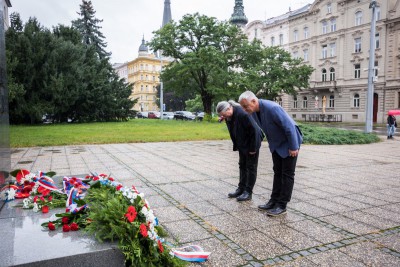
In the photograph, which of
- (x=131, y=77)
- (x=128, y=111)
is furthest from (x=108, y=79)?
(x=131, y=77)

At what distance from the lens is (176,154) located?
11.7m

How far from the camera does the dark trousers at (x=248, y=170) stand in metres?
5.42

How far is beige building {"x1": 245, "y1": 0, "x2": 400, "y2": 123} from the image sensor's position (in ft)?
131

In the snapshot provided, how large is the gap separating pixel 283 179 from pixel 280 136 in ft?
2.05

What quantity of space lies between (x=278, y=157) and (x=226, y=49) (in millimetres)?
34663

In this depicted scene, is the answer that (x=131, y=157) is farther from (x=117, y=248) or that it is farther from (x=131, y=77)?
(x=131, y=77)

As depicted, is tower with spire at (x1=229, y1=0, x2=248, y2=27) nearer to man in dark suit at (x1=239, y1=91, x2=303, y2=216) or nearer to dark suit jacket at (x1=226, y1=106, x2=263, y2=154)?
dark suit jacket at (x1=226, y1=106, x2=263, y2=154)

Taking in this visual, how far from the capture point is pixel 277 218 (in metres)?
4.62

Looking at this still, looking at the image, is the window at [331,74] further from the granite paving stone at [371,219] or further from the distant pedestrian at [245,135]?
the granite paving stone at [371,219]

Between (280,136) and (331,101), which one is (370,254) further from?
(331,101)

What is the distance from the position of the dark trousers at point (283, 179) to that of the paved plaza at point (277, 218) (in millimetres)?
268

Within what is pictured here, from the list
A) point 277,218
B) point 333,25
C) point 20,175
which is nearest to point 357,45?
point 333,25

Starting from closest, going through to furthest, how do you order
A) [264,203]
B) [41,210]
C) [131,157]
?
[41,210] < [264,203] < [131,157]

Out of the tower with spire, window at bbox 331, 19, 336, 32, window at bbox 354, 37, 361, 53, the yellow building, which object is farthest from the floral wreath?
the yellow building
